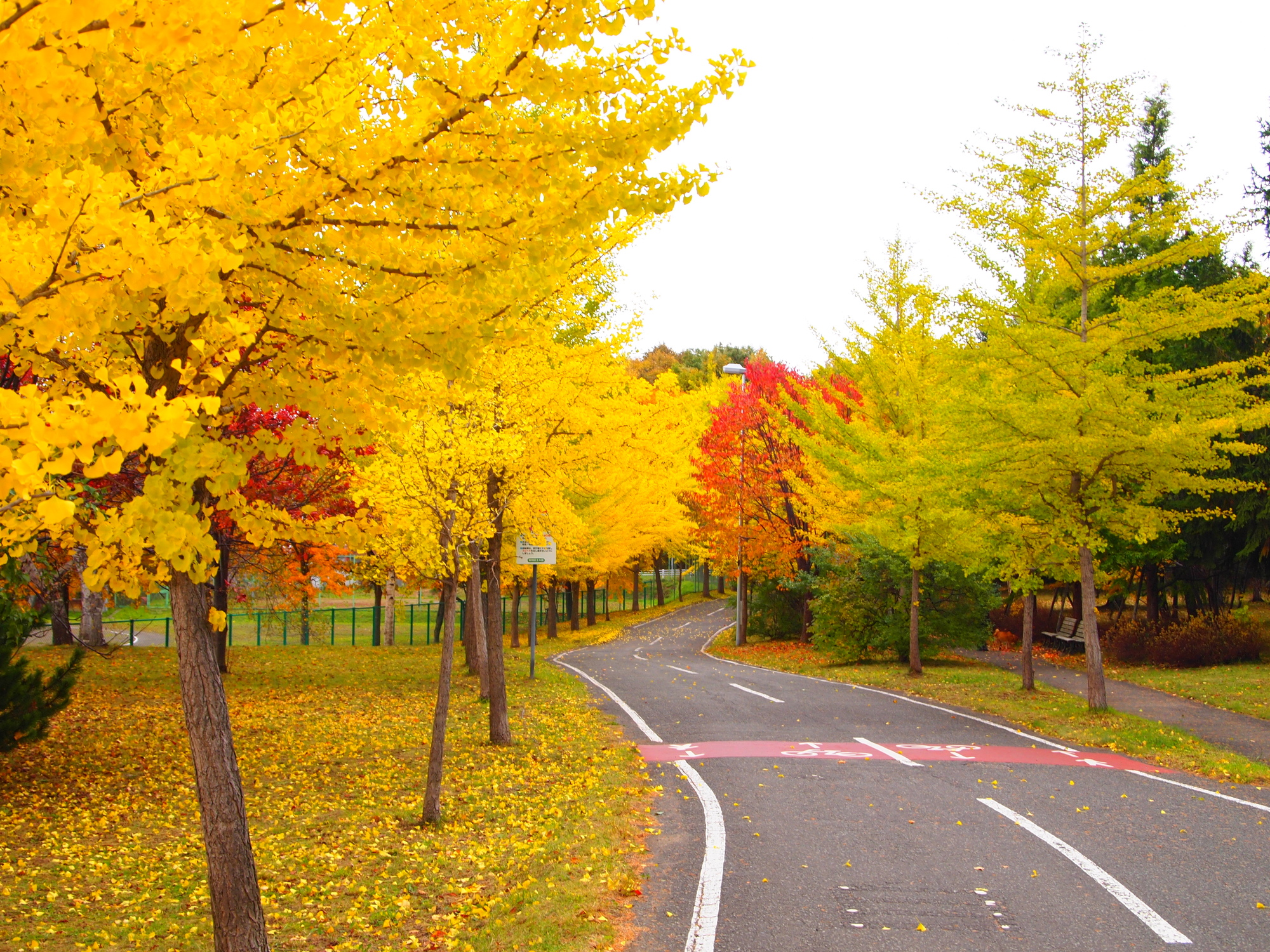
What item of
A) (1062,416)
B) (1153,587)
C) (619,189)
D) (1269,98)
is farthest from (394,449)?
(1269,98)

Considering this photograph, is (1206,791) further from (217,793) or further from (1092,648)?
(217,793)

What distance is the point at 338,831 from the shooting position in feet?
25.1

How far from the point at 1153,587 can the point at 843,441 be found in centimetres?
1085

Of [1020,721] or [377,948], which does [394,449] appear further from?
[1020,721]

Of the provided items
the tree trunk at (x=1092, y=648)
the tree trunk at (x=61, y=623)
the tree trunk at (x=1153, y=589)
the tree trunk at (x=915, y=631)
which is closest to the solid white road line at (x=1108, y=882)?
the tree trunk at (x=1092, y=648)

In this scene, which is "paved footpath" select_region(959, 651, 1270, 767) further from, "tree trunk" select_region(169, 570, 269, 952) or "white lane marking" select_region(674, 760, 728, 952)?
"tree trunk" select_region(169, 570, 269, 952)

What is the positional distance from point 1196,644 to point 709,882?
65.0ft

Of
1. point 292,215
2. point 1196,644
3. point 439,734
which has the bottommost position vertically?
point 1196,644

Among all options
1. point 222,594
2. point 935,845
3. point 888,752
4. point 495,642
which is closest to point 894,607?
point 888,752

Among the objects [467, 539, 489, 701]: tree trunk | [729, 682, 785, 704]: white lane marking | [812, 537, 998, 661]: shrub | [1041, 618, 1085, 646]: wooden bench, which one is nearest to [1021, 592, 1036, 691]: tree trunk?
[729, 682, 785, 704]: white lane marking

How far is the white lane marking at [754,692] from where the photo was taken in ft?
51.1

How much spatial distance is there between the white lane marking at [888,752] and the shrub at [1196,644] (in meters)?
13.7

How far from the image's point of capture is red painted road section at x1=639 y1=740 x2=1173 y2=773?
411 inches

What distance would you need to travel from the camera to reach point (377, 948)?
5043 mm
